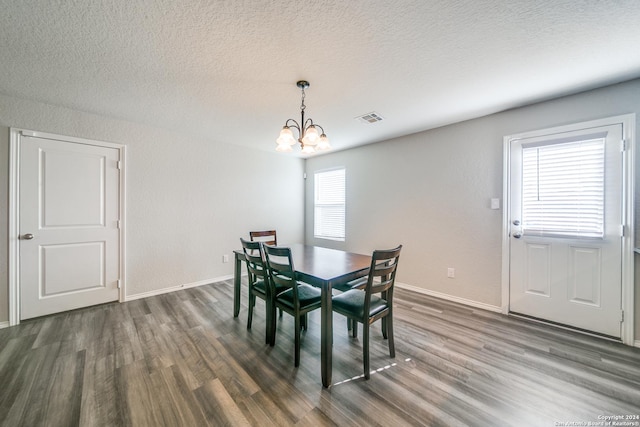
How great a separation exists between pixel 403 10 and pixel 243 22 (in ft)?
3.17

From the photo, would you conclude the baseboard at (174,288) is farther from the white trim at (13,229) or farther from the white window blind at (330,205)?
the white window blind at (330,205)

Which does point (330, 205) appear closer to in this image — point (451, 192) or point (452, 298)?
point (451, 192)

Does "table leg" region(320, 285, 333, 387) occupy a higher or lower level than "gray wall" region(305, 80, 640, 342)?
lower

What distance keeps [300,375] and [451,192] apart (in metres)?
2.77

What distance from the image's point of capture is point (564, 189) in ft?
7.75

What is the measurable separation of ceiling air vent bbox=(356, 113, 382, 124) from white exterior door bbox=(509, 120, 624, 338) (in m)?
1.54

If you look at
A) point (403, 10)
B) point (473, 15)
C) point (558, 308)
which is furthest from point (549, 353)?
point (403, 10)

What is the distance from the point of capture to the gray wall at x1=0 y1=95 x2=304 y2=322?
2.62m

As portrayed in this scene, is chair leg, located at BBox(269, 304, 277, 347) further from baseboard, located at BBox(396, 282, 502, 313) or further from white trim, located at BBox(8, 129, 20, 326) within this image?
white trim, located at BBox(8, 129, 20, 326)

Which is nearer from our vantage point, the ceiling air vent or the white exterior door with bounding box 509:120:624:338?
the white exterior door with bounding box 509:120:624:338

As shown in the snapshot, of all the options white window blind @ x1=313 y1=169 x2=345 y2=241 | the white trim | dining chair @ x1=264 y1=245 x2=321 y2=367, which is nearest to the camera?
dining chair @ x1=264 y1=245 x2=321 y2=367

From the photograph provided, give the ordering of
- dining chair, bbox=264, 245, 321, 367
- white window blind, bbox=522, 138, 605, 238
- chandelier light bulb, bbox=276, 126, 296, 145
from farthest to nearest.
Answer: white window blind, bbox=522, 138, 605, 238 < chandelier light bulb, bbox=276, 126, 296, 145 < dining chair, bbox=264, 245, 321, 367

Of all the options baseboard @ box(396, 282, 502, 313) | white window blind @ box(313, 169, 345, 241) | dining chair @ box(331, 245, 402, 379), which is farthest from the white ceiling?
baseboard @ box(396, 282, 502, 313)

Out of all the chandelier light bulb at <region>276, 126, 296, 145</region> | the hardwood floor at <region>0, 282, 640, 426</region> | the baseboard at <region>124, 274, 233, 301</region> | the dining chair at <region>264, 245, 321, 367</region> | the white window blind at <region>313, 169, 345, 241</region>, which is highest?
the chandelier light bulb at <region>276, 126, 296, 145</region>
